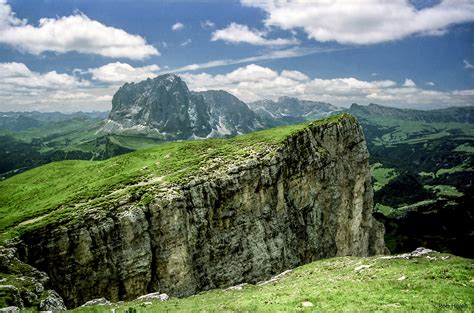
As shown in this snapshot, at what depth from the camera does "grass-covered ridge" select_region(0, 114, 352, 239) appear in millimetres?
54750

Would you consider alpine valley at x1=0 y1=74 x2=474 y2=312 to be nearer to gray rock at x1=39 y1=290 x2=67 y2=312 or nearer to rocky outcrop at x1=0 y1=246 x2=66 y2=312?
rocky outcrop at x1=0 y1=246 x2=66 y2=312

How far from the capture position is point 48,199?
6088 cm

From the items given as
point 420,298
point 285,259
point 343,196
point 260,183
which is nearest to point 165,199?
point 260,183

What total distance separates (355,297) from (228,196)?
38722 millimetres

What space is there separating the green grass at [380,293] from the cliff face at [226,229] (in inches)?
688

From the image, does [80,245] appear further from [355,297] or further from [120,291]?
[355,297]

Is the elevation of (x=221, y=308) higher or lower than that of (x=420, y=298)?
lower

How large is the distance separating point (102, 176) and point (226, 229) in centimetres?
2572

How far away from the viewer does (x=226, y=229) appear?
65.6 meters

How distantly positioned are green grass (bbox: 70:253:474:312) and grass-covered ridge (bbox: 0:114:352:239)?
25619mm

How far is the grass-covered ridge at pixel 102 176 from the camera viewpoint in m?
54.8

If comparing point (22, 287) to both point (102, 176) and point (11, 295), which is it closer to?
point (11, 295)

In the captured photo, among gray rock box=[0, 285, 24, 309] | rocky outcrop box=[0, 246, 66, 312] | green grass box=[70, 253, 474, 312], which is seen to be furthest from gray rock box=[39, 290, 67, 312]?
green grass box=[70, 253, 474, 312]

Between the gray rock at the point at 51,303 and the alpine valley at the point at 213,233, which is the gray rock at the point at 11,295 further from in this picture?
the gray rock at the point at 51,303
